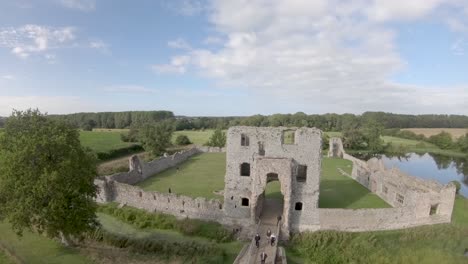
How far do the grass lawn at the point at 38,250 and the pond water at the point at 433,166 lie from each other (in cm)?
4386

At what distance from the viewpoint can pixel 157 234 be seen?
850 inches

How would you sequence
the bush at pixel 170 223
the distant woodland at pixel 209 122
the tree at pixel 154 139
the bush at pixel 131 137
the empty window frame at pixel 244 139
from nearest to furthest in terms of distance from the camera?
the bush at pixel 170 223
the empty window frame at pixel 244 139
the tree at pixel 154 139
the bush at pixel 131 137
the distant woodland at pixel 209 122

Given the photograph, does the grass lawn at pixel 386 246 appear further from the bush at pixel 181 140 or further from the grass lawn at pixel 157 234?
the bush at pixel 181 140

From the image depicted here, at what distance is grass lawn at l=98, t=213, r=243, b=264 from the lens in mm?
19831

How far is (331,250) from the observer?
19766mm

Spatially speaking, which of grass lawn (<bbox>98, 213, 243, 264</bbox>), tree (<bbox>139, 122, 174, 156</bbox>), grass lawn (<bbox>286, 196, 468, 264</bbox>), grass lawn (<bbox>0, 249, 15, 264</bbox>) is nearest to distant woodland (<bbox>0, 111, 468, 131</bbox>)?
tree (<bbox>139, 122, 174, 156</bbox>)

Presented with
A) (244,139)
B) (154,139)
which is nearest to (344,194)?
(244,139)

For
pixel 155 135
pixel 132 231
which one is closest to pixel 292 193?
pixel 132 231

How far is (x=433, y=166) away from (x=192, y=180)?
172 feet

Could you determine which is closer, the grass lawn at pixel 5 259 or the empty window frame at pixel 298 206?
the grass lawn at pixel 5 259

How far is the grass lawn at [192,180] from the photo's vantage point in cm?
2873

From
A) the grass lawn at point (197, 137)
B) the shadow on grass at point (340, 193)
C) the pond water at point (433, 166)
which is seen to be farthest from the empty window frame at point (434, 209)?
the grass lawn at point (197, 137)

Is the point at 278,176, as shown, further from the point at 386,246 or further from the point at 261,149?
the point at 386,246

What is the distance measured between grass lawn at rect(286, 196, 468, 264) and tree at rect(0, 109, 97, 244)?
13338 millimetres
